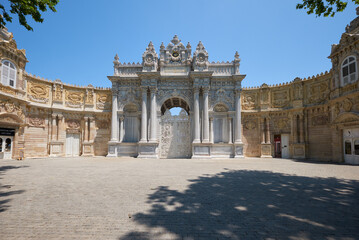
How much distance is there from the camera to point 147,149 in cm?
1894

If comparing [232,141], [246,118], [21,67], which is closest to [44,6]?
[21,67]

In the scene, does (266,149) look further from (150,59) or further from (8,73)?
(8,73)

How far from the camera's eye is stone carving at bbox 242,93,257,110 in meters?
22.4

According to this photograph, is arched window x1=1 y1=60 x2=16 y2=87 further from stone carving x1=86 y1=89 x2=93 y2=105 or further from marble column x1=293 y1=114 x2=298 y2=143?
marble column x1=293 y1=114 x2=298 y2=143

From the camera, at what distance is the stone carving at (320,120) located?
17672mm

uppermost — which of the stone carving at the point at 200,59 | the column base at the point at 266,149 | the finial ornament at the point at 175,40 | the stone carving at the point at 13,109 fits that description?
the finial ornament at the point at 175,40

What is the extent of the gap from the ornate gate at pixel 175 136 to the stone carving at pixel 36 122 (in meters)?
13.4

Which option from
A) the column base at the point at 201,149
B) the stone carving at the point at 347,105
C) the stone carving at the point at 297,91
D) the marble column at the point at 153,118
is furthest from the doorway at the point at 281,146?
the marble column at the point at 153,118

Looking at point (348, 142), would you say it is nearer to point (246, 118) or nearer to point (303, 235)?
point (246, 118)

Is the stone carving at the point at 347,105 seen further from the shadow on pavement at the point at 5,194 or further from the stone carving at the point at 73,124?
the stone carving at the point at 73,124

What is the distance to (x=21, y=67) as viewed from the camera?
58.8ft

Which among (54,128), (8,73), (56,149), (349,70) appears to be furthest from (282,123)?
(8,73)

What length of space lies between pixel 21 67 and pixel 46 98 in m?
3.74

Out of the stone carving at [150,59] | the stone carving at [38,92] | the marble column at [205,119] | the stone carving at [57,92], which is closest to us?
the stone carving at [38,92]
